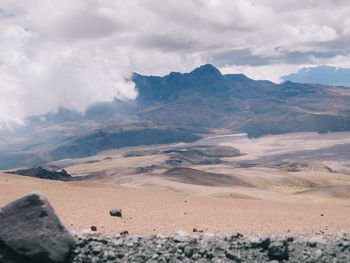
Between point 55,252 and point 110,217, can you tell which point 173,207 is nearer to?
point 110,217

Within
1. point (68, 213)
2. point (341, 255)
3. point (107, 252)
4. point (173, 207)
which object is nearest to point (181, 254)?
point (107, 252)

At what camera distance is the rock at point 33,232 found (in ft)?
47.8

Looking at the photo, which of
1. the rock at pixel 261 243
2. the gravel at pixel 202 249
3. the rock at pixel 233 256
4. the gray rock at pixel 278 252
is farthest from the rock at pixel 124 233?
the gray rock at pixel 278 252

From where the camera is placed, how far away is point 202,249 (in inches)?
610

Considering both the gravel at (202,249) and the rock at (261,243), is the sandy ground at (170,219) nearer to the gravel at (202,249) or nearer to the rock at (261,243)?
the gravel at (202,249)

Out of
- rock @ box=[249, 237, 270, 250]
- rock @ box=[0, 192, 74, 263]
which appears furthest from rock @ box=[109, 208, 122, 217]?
rock @ box=[249, 237, 270, 250]

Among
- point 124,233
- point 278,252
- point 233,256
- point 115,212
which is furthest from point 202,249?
point 115,212

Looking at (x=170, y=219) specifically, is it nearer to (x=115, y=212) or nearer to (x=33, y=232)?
(x=115, y=212)

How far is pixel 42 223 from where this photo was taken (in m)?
15.0

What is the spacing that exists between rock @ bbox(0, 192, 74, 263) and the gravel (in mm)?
807

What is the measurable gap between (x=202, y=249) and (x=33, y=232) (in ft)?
23.9

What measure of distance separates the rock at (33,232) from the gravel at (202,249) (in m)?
0.81

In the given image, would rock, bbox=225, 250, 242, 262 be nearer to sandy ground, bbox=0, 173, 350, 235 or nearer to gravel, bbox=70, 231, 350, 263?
gravel, bbox=70, 231, 350, 263

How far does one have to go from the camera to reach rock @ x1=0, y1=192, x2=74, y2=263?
14.6 meters
